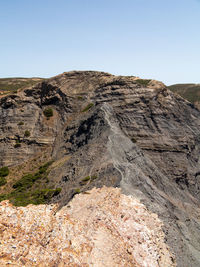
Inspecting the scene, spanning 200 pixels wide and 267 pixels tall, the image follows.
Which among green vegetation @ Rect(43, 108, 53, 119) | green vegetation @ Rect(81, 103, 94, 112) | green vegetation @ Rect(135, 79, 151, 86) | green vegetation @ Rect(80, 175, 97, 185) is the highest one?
green vegetation @ Rect(135, 79, 151, 86)

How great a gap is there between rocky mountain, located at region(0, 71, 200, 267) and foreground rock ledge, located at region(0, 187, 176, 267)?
92.4 inches

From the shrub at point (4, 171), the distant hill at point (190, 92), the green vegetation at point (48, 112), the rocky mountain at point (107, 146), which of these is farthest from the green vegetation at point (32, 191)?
the distant hill at point (190, 92)

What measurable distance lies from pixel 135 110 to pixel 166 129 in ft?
24.3

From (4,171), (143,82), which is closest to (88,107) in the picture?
(143,82)

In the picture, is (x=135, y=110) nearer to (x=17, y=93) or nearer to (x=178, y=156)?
(x=178, y=156)

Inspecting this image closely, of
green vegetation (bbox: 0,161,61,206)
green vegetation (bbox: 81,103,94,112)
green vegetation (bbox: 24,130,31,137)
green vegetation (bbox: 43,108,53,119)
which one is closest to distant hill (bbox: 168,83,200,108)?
green vegetation (bbox: 81,103,94,112)

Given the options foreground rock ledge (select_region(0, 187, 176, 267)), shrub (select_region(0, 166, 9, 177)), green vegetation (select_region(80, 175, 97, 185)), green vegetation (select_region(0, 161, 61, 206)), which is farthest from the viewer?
shrub (select_region(0, 166, 9, 177))

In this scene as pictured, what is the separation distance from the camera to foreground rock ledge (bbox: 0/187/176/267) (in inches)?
539

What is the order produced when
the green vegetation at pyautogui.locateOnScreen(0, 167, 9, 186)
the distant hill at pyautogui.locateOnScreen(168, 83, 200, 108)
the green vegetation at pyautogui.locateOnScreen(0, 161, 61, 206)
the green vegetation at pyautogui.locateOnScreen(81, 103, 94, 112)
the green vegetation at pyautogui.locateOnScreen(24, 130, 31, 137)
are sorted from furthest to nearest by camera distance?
the distant hill at pyautogui.locateOnScreen(168, 83, 200, 108), the green vegetation at pyautogui.locateOnScreen(81, 103, 94, 112), the green vegetation at pyautogui.locateOnScreen(24, 130, 31, 137), the green vegetation at pyautogui.locateOnScreen(0, 167, 9, 186), the green vegetation at pyautogui.locateOnScreen(0, 161, 61, 206)

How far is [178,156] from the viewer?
43.0 metres

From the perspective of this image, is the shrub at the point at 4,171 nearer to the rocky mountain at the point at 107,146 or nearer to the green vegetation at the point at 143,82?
the rocky mountain at the point at 107,146

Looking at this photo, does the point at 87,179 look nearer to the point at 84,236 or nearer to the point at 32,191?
the point at 84,236

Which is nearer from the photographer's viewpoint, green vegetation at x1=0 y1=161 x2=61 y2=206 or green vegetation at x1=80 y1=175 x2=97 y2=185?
green vegetation at x1=80 y1=175 x2=97 y2=185

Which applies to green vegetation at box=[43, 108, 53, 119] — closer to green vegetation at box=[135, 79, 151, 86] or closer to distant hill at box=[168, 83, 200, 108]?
green vegetation at box=[135, 79, 151, 86]
